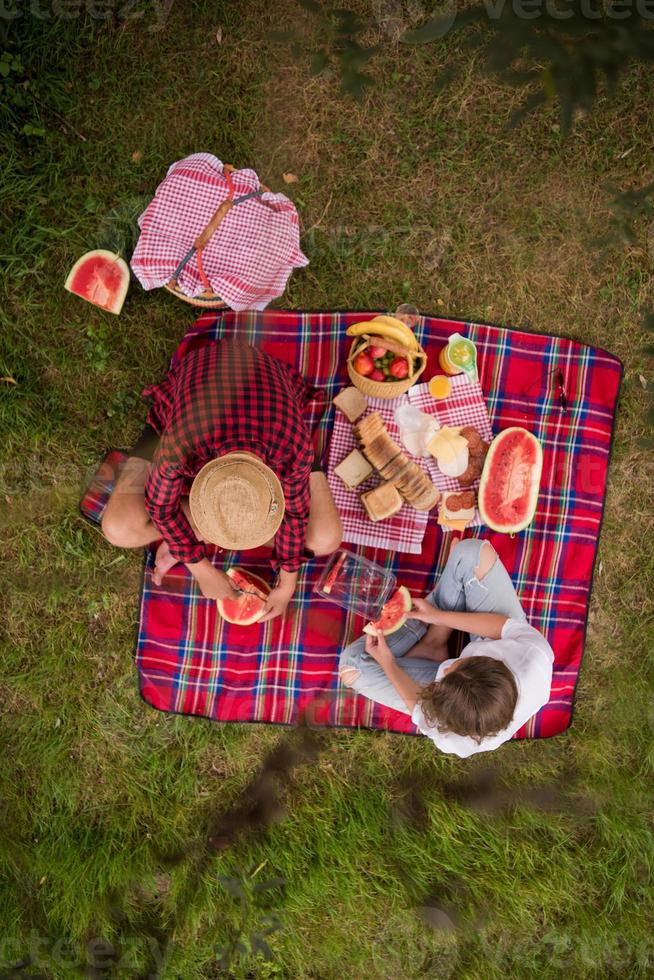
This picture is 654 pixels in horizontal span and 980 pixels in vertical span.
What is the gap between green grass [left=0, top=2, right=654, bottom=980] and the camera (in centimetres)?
419

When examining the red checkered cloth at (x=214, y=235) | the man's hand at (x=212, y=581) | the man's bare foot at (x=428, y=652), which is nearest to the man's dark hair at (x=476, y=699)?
the man's bare foot at (x=428, y=652)

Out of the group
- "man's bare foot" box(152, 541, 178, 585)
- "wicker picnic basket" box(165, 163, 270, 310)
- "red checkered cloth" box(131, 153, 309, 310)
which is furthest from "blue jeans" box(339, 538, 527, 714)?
"wicker picnic basket" box(165, 163, 270, 310)

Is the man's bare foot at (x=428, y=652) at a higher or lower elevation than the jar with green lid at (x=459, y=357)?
lower

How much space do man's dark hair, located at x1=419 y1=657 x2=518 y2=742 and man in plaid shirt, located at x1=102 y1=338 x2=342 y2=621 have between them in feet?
3.44

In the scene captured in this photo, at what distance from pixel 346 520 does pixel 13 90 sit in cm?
335

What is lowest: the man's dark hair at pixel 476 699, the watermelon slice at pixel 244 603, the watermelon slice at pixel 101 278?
the man's dark hair at pixel 476 699

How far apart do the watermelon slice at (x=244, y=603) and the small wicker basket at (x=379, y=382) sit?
1.34 meters

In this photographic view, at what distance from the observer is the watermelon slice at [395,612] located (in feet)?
13.0

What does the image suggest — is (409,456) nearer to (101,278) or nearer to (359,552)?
(359,552)

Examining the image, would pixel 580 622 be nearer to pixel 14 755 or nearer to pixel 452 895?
pixel 452 895

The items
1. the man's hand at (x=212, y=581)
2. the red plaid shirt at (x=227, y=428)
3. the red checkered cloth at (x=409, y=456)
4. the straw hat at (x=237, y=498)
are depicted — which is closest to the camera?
the straw hat at (x=237, y=498)

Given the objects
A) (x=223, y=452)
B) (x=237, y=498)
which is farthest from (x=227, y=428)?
(x=237, y=498)

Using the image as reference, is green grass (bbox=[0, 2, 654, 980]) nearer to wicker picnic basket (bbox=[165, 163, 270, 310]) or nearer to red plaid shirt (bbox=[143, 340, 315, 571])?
wicker picnic basket (bbox=[165, 163, 270, 310])

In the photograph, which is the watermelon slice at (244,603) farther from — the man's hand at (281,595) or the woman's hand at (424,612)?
the woman's hand at (424,612)
